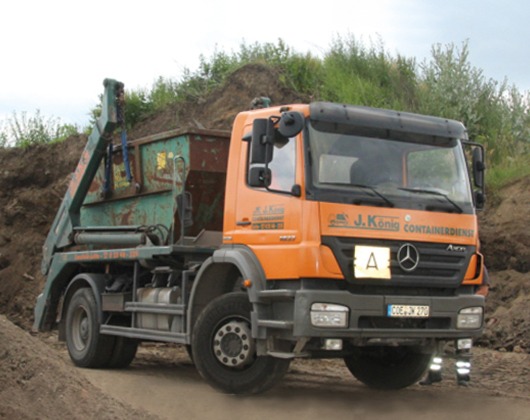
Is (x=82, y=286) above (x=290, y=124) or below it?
below

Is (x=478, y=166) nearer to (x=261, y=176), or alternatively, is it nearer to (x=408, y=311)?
(x=408, y=311)

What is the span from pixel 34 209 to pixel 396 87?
30.0 feet

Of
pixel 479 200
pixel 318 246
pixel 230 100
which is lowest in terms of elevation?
pixel 318 246

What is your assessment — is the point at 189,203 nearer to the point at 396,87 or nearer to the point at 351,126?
the point at 351,126

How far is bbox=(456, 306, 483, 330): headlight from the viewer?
8.88 metres

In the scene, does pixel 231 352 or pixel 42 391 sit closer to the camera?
pixel 42 391

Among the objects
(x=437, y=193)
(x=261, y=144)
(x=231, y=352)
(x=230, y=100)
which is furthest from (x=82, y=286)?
(x=230, y=100)

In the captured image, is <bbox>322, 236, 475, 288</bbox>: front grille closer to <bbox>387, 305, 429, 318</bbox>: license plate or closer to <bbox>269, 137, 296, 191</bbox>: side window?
<bbox>387, 305, 429, 318</bbox>: license plate

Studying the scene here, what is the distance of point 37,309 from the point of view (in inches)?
513

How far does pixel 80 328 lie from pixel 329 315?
5.06m

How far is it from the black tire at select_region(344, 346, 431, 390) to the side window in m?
2.17

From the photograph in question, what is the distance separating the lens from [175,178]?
413 inches

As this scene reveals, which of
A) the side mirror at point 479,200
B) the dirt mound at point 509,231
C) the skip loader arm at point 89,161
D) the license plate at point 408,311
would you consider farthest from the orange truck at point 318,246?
the dirt mound at point 509,231

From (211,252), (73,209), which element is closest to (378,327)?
(211,252)
